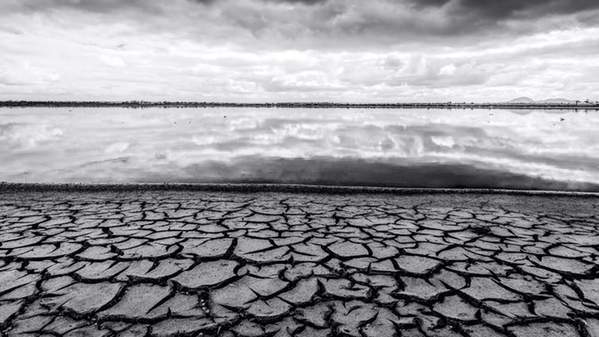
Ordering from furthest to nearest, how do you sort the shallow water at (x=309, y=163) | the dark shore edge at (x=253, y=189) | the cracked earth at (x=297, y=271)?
1. the shallow water at (x=309, y=163)
2. the dark shore edge at (x=253, y=189)
3. the cracked earth at (x=297, y=271)

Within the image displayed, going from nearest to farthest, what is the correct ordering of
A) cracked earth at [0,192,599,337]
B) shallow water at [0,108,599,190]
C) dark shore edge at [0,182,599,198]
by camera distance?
cracked earth at [0,192,599,337], dark shore edge at [0,182,599,198], shallow water at [0,108,599,190]

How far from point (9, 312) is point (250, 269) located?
57.8 inches

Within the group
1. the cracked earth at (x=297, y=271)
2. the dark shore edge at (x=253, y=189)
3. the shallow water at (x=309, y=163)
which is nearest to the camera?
the cracked earth at (x=297, y=271)

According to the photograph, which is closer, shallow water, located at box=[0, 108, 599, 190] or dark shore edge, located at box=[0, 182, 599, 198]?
dark shore edge, located at box=[0, 182, 599, 198]

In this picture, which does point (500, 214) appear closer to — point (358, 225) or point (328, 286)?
point (358, 225)

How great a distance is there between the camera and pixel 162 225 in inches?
154

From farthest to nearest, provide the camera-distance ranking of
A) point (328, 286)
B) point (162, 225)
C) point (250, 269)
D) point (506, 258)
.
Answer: point (162, 225), point (506, 258), point (250, 269), point (328, 286)

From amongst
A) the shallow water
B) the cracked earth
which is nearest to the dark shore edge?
the shallow water

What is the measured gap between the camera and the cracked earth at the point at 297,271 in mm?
2129

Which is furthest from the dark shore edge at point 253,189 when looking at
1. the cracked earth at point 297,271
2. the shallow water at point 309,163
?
the cracked earth at point 297,271

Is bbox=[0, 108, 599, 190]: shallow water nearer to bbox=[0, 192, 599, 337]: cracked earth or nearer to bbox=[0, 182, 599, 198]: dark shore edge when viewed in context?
bbox=[0, 182, 599, 198]: dark shore edge

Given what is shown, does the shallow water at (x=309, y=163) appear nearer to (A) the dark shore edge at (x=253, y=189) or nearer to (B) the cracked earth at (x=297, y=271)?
(A) the dark shore edge at (x=253, y=189)

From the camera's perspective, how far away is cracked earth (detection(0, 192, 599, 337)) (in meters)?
2.13

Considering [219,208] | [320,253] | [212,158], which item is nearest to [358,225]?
[320,253]
